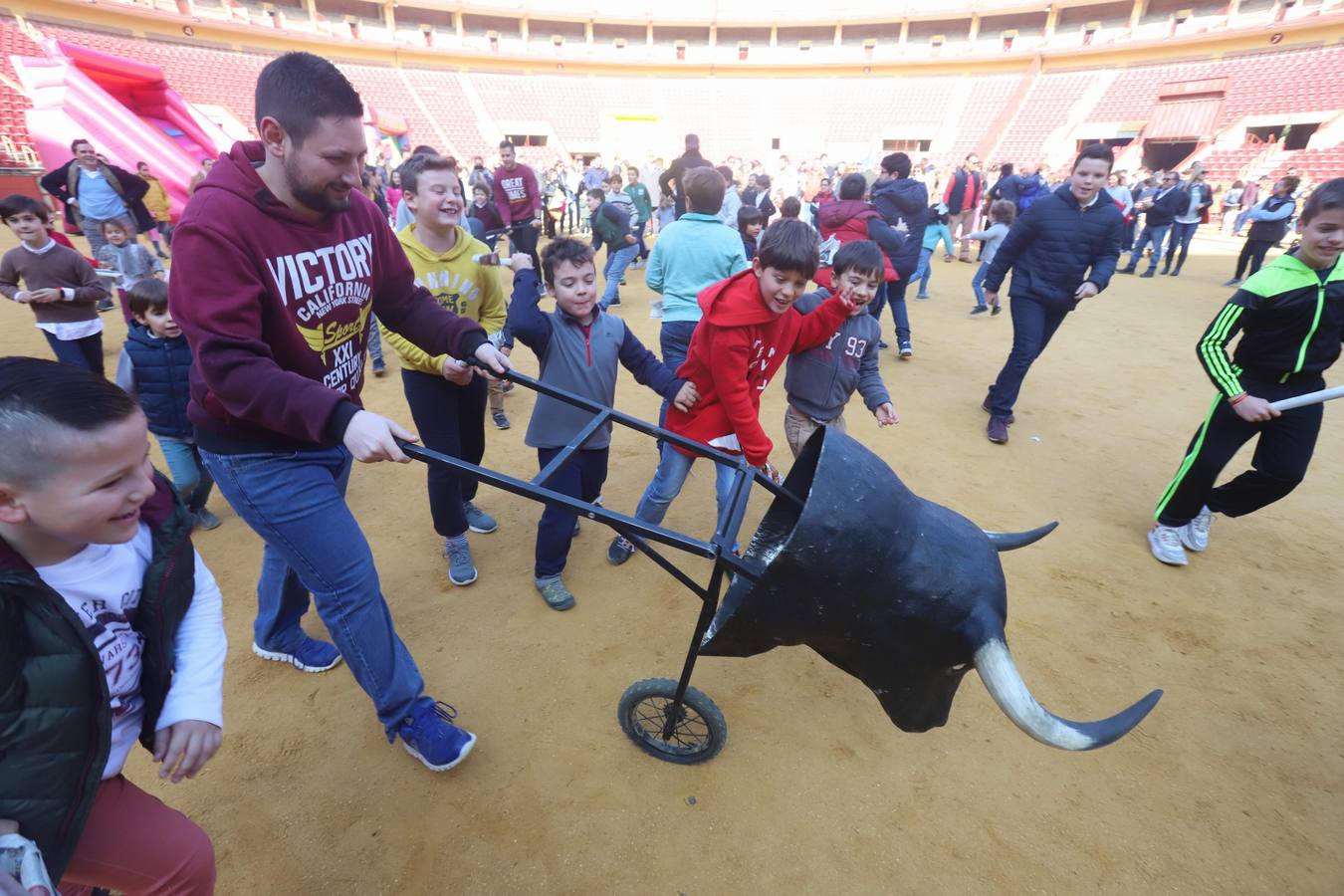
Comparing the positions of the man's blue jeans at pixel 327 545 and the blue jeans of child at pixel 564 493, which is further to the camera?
the blue jeans of child at pixel 564 493

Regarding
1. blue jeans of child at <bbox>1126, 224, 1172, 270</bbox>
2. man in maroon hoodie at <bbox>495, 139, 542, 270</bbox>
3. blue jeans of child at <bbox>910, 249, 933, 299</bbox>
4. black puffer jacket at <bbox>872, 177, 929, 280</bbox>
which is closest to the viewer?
black puffer jacket at <bbox>872, 177, 929, 280</bbox>

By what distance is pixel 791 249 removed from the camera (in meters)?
2.40

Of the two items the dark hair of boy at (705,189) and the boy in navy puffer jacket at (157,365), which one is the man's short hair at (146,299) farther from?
the dark hair of boy at (705,189)

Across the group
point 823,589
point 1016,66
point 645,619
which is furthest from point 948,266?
point 1016,66

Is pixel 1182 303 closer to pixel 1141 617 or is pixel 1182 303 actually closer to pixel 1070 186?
pixel 1070 186

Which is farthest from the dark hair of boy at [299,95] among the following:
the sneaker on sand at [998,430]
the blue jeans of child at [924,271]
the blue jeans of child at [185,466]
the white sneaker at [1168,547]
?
the blue jeans of child at [924,271]

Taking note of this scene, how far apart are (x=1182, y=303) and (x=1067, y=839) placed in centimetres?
1049

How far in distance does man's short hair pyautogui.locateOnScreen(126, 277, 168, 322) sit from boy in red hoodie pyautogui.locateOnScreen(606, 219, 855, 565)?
98.7 inches

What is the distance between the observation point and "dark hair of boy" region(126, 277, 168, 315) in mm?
2854

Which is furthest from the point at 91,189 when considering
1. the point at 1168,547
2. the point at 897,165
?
the point at 1168,547

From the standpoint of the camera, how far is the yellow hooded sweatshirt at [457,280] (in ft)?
9.63

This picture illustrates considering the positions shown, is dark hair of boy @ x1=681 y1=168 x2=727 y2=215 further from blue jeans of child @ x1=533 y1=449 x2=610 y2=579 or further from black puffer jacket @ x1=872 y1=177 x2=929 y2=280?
black puffer jacket @ x1=872 y1=177 x2=929 y2=280

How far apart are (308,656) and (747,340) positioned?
2.35 meters

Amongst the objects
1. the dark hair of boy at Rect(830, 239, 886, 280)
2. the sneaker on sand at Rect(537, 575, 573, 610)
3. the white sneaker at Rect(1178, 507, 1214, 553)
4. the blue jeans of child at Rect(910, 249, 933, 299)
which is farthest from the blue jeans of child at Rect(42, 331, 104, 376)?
the blue jeans of child at Rect(910, 249, 933, 299)
